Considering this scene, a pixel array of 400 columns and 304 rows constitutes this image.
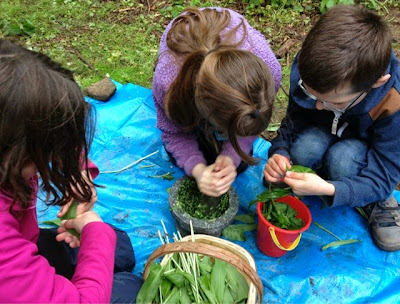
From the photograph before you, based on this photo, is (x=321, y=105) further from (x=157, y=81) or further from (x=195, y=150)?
(x=157, y=81)

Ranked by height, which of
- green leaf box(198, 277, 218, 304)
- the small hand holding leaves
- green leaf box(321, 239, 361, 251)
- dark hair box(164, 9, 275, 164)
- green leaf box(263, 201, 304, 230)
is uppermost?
dark hair box(164, 9, 275, 164)

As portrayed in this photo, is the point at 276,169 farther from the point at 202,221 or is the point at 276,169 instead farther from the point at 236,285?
the point at 236,285

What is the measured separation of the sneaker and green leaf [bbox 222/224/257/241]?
0.60 m

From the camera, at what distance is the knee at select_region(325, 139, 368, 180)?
72.7 inches

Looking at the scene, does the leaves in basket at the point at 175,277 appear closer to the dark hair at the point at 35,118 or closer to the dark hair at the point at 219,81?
the dark hair at the point at 219,81

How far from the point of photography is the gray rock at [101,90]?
2.53 m

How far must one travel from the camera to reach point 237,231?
1913 mm

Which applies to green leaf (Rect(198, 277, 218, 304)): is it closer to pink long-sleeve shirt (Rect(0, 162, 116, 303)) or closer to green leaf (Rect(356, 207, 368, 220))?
pink long-sleeve shirt (Rect(0, 162, 116, 303))

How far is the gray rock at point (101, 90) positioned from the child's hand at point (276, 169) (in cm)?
129

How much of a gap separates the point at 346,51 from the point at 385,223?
96 centimetres

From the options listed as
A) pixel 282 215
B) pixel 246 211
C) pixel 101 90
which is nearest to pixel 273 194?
pixel 282 215

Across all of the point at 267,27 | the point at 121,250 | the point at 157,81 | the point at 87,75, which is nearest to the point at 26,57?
the point at 157,81

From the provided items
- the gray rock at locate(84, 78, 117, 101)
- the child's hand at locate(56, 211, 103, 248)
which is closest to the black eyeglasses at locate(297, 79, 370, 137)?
the child's hand at locate(56, 211, 103, 248)

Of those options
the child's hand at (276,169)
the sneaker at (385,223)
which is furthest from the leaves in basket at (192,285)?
the sneaker at (385,223)
